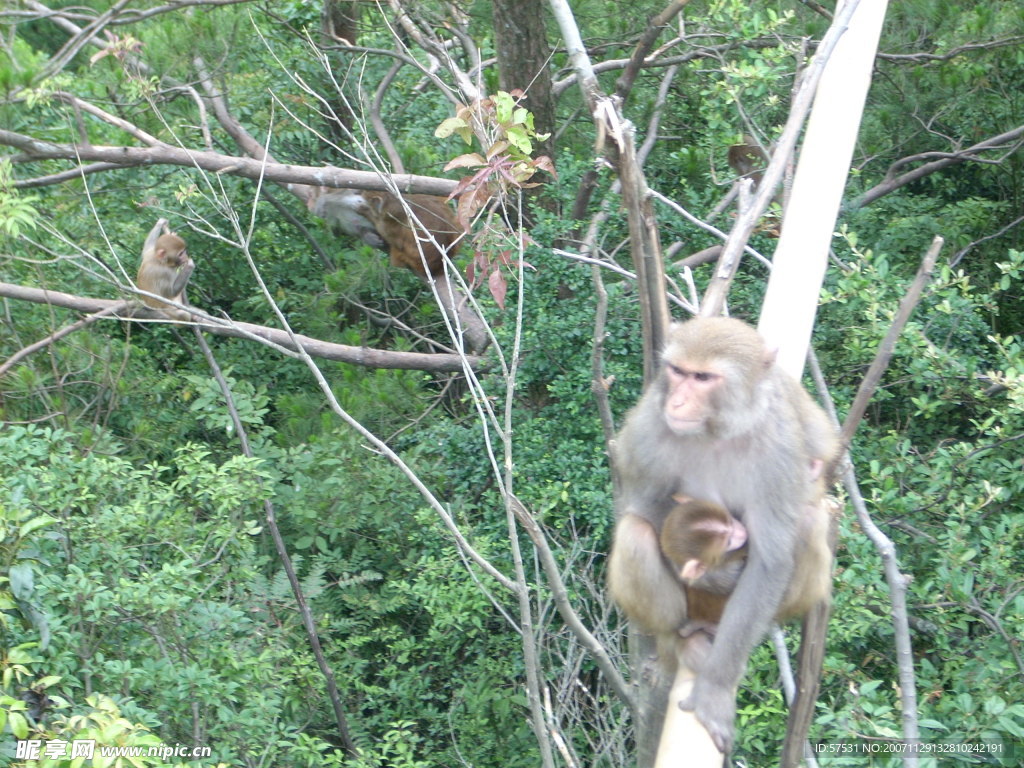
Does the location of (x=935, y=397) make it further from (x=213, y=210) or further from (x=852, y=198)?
(x=213, y=210)

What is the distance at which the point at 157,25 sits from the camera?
7.41m

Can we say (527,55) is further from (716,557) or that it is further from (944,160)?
(716,557)

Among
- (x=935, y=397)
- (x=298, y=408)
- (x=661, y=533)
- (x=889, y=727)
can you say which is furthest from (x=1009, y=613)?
(x=298, y=408)

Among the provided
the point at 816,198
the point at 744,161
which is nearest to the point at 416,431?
the point at 744,161

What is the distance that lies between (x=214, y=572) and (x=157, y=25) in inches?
178

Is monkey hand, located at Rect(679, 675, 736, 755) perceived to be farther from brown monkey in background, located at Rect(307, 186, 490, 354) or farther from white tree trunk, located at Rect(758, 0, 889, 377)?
brown monkey in background, located at Rect(307, 186, 490, 354)

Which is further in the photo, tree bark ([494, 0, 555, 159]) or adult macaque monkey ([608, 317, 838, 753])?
tree bark ([494, 0, 555, 159])

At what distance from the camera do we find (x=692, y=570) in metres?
2.73

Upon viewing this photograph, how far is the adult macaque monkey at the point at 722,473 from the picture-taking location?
265 centimetres

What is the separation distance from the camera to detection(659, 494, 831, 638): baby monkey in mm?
2742

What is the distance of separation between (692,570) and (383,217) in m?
5.74

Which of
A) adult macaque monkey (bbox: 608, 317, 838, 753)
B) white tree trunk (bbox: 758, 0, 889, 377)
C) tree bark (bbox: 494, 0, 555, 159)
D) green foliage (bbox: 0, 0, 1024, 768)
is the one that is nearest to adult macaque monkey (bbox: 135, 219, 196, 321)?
green foliage (bbox: 0, 0, 1024, 768)

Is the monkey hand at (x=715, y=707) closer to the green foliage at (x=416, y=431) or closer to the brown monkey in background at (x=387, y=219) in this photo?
the green foliage at (x=416, y=431)

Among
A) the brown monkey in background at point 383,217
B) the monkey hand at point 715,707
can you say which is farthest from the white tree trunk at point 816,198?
the brown monkey in background at point 383,217
